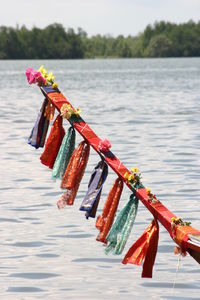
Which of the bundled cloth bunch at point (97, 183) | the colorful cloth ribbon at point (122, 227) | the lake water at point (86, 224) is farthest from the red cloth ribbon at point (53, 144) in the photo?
the lake water at point (86, 224)

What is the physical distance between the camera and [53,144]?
11500 millimetres

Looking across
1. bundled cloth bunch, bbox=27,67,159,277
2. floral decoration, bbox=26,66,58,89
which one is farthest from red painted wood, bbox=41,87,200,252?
floral decoration, bbox=26,66,58,89

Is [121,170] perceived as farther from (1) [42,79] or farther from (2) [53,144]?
(1) [42,79]

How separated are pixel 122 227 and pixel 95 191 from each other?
0.43m

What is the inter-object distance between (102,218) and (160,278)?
8.19ft

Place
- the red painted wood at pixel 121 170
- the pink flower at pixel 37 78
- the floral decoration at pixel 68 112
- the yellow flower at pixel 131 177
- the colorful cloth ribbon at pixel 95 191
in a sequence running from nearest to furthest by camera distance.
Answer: the red painted wood at pixel 121 170
the yellow flower at pixel 131 177
the colorful cloth ribbon at pixel 95 191
the floral decoration at pixel 68 112
the pink flower at pixel 37 78

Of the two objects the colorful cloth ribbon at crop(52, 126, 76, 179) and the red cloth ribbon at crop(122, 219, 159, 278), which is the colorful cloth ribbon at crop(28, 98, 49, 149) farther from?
the red cloth ribbon at crop(122, 219, 159, 278)

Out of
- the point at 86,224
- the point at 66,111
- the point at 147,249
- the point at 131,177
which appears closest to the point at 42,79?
the point at 66,111

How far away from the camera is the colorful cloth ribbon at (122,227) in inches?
410

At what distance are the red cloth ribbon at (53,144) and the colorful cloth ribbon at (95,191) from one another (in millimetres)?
893

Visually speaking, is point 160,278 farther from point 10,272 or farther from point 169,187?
point 169,187

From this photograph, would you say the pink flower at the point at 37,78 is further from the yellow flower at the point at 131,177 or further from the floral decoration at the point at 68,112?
the yellow flower at the point at 131,177

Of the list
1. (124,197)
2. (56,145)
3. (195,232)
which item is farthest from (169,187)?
(195,232)

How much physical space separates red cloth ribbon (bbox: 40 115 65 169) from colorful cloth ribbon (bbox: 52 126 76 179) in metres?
0.16
